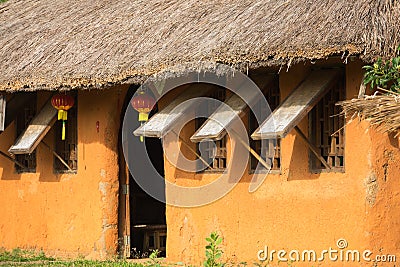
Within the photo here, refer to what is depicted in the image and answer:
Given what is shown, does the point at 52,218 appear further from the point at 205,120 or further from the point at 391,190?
the point at 391,190

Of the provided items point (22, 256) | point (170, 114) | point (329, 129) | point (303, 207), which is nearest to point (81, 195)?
point (22, 256)

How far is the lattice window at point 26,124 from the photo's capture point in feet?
52.4

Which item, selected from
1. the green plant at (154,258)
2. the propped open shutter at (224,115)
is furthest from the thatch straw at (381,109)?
the green plant at (154,258)

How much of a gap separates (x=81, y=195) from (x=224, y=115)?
3329mm

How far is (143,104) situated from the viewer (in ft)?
44.6

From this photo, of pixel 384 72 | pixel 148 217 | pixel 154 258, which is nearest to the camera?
pixel 154 258

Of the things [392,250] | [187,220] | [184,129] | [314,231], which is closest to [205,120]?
[184,129]

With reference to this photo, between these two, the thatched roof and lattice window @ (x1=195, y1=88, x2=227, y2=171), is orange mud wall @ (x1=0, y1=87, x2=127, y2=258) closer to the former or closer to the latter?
the thatched roof

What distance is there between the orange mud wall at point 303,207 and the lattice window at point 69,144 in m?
2.11

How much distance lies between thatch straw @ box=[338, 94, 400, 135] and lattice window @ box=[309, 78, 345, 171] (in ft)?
4.21

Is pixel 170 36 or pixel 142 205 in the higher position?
pixel 170 36

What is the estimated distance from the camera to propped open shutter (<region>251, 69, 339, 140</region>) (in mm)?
11305

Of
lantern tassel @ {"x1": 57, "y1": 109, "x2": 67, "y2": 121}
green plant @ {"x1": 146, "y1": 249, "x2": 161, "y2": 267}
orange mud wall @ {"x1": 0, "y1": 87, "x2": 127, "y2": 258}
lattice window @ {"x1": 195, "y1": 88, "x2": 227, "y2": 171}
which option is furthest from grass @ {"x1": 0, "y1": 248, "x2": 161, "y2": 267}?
lantern tassel @ {"x1": 57, "y1": 109, "x2": 67, "y2": 121}

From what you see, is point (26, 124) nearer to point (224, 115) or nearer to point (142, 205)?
point (142, 205)
